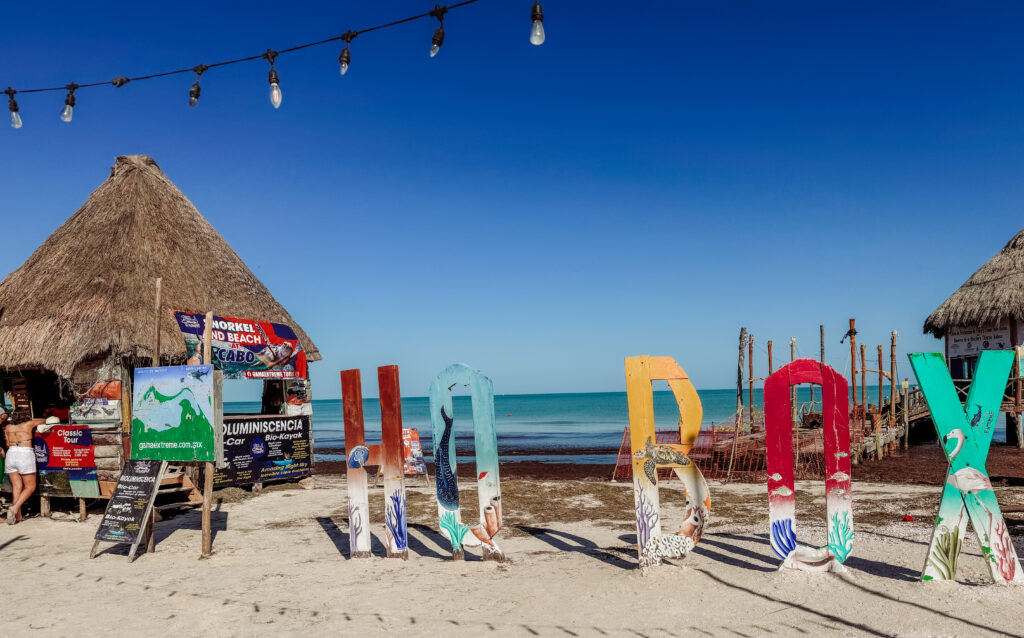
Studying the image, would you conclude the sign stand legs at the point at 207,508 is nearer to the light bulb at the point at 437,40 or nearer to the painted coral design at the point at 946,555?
the light bulb at the point at 437,40

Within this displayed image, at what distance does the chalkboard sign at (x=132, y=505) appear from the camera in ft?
27.1

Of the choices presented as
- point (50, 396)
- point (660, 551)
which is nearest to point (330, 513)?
point (660, 551)

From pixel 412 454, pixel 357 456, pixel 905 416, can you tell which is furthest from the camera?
pixel 905 416

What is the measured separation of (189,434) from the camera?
828 centimetres

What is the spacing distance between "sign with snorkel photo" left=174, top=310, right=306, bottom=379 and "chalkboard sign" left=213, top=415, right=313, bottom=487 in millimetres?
887

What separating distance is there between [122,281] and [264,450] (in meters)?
3.86

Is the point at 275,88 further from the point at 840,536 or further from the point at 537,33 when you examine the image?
the point at 840,536

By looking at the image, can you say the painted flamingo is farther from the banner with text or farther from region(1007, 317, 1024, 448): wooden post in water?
region(1007, 317, 1024, 448): wooden post in water

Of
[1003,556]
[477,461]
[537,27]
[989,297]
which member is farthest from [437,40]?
[989,297]

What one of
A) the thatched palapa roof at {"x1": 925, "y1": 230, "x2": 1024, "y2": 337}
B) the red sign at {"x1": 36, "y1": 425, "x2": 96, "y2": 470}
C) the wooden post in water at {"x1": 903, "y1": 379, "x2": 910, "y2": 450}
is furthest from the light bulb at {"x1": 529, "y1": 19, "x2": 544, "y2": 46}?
the thatched palapa roof at {"x1": 925, "y1": 230, "x2": 1024, "y2": 337}

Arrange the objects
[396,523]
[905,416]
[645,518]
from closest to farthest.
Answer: [645,518], [396,523], [905,416]

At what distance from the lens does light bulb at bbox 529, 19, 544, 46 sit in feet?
20.9

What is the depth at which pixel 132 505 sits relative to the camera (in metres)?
8.40

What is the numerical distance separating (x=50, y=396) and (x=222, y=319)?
5047mm
